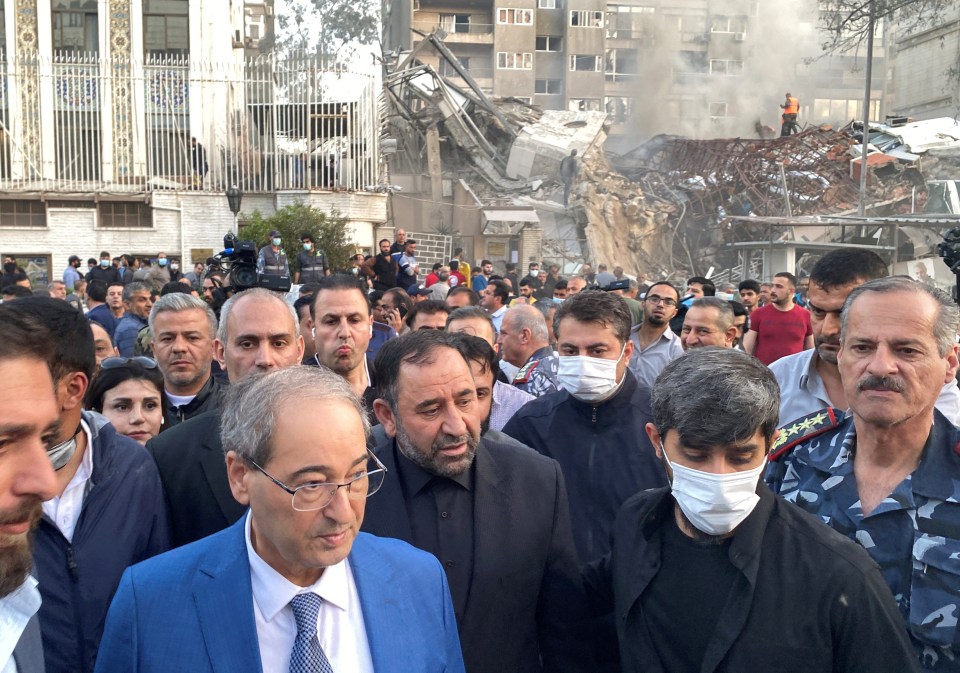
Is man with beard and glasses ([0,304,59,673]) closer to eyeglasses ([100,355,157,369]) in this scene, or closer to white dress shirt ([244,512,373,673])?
white dress shirt ([244,512,373,673])

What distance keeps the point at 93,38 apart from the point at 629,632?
30116 mm

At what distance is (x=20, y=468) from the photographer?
1.88 metres

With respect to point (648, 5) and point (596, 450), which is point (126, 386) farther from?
point (648, 5)

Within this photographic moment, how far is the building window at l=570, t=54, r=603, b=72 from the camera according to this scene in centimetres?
5544

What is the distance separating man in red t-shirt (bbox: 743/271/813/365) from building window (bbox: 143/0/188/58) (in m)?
24.0

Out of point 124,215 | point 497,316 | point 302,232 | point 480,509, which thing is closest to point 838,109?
point 302,232

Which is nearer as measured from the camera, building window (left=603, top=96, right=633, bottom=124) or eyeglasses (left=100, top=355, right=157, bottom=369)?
eyeglasses (left=100, top=355, right=157, bottom=369)

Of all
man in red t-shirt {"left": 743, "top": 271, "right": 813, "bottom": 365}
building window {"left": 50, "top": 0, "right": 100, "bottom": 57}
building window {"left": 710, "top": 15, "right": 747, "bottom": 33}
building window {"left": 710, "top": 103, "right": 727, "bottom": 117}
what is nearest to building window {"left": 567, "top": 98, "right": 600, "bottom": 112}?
building window {"left": 710, "top": 103, "right": 727, "bottom": 117}

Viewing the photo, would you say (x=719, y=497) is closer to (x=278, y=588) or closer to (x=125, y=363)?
(x=278, y=588)

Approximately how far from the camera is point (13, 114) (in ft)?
86.3

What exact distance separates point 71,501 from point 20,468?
114cm

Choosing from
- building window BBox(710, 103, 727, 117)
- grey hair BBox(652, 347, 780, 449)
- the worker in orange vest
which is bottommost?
grey hair BBox(652, 347, 780, 449)

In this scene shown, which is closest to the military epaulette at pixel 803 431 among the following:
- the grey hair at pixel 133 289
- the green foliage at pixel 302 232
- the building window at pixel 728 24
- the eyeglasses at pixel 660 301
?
the eyeglasses at pixel 660 301

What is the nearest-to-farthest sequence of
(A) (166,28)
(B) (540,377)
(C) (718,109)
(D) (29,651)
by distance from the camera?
(D) (29,651) → (B) (540,377) → (A) (166,28) → (C) (718,109)
